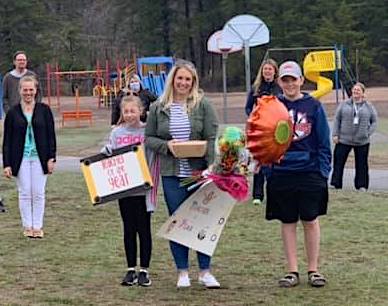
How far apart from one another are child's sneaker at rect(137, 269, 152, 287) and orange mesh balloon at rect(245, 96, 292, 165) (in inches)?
54.4

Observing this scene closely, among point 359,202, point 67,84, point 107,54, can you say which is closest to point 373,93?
point 67,84

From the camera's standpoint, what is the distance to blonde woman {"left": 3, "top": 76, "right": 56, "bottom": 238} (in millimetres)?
9625

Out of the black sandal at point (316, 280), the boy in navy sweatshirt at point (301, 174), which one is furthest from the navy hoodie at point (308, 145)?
the black sandal at point (316, 280)

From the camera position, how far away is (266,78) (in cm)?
1093

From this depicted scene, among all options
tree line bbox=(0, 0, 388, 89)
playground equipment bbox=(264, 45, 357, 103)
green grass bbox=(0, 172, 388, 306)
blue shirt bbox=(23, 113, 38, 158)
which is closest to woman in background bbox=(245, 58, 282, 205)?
green grass bbox=(0, 172, 388, 306)

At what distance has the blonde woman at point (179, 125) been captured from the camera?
282 inches

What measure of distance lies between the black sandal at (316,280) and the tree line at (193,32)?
56404 mm

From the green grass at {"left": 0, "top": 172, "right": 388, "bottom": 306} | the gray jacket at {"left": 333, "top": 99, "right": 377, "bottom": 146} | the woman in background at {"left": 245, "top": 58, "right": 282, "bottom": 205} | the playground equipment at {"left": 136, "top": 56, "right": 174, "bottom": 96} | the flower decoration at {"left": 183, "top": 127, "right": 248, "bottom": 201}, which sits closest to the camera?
the flower decoration at {"left": 183, "top": 127, "right": 248, "bottom": 201}

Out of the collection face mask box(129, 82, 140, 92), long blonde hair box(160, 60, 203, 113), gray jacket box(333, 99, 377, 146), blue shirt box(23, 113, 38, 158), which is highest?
long blonde hair box(160, 60, 203, 113)

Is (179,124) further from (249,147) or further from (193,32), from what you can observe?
(193,32)

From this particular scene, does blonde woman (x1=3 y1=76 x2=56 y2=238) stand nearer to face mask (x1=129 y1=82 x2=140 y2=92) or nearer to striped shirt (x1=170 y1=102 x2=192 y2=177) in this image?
striped shirt (x1=170 y1=102 x2=192 y2=177)

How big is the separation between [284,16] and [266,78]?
56.7 m

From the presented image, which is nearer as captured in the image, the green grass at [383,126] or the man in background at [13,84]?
the man in background at [13,84]

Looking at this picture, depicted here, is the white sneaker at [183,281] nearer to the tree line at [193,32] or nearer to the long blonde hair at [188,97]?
the long blonde hair at [188,97]
